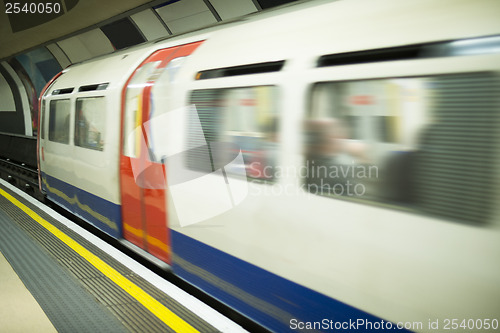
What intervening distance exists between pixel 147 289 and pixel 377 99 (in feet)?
8.21

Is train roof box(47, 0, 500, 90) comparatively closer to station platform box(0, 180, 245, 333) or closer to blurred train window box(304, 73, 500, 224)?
blurred train window box(304, 73, 500, 224)

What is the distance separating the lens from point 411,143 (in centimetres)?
189

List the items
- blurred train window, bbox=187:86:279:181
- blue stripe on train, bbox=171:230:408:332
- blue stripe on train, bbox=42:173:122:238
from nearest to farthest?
blue stripe on train, bbox=171:230:408:332 < blurred train window, bbox=187:86:279:181 < blue stripe on train, bbox=42:173:122:238

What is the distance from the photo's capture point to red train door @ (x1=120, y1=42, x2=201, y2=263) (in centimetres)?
372

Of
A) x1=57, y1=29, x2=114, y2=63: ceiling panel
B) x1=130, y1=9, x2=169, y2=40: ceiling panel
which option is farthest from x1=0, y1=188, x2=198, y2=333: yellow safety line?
x1=57, y1=29, x2=114, y2=63: ceiling panel

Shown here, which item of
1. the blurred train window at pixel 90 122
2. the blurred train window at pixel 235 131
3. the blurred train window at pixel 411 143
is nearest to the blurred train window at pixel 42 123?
the blurred train window at pixel 90 122

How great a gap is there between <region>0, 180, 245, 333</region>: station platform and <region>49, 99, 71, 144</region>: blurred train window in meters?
1.91

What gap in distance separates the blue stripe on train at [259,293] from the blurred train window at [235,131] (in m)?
0.69

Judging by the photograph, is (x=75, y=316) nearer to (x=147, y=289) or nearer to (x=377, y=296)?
(x=147, y=289)

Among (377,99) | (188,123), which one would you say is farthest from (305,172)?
(188,123)

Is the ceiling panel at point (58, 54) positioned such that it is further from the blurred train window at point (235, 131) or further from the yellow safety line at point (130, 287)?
the blurred train window at point (235, 131)

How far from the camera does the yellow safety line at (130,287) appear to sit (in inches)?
109

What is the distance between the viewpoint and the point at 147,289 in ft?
10.8

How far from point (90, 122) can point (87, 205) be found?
3.84 feet
